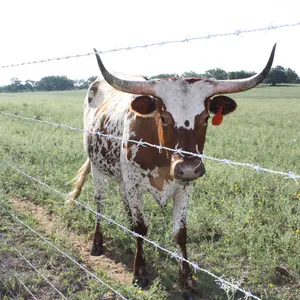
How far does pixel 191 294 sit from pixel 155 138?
1454mm

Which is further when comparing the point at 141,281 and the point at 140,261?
the point at 140,261

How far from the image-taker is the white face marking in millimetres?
2982

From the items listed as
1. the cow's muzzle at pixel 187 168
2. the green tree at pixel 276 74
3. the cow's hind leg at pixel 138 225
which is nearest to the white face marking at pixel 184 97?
the cow's muzzle at pixel 187 168

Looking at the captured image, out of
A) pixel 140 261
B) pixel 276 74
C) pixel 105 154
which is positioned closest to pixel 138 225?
pixel 140 261

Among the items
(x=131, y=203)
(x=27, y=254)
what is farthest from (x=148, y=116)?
(x=27, y=254)

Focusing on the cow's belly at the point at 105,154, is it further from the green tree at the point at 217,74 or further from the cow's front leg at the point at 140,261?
the green tree at the point at 217,74

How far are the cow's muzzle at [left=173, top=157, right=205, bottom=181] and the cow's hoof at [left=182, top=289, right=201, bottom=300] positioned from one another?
4.32ft

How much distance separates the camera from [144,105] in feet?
10.8

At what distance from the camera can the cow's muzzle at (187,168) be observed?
2.83 metres

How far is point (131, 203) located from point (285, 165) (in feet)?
14.2

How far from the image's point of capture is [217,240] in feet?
14.9

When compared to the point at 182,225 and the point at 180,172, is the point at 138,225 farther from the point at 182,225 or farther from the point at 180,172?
the point at 180,172

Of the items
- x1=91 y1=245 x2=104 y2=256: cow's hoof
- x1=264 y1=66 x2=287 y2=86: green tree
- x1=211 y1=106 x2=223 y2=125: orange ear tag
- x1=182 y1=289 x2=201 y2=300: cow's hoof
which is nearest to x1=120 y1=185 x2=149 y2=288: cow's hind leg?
x1=182 y1=289 x2=201 y2=300: cow's hoof

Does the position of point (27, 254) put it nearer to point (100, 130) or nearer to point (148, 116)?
point (100, 130)
